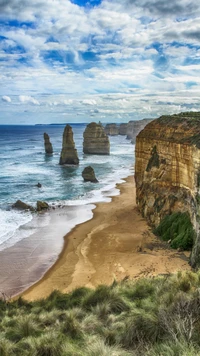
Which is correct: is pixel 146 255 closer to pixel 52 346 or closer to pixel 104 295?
pixel 104 295

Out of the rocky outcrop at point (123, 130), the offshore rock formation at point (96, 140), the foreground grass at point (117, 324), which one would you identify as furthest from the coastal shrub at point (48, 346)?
the rocky outcrop at point (123, 130)

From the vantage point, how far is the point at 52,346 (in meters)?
7.30

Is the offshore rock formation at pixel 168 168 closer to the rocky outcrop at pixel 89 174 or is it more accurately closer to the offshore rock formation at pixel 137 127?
the rocky outcrop at pixel 89 174

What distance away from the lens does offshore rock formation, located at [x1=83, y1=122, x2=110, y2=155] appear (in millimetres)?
87438

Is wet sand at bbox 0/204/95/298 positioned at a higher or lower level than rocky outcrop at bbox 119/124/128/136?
lower

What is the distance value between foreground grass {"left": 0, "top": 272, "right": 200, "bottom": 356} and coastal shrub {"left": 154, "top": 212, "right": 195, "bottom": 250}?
9220 millimetres

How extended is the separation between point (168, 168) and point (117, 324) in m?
18.5

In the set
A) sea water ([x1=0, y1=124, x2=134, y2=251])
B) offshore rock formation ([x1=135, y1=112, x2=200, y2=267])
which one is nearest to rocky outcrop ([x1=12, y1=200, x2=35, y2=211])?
sea water ([x1=0, y1=124, x2=134, y2=251])

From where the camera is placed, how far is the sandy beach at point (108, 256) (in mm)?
18375

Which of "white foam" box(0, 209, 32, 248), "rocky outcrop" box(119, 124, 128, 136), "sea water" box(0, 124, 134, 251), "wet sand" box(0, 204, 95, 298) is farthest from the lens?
"rocky outcrop" box(119, 124, 128, 136)

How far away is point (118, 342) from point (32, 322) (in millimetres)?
3406

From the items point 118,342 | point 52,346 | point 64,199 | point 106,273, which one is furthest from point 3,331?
point 64,199

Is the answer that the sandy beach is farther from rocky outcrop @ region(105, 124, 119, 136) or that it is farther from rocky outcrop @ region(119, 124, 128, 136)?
rocky outcrop @ region(119, 124, 128, 136)

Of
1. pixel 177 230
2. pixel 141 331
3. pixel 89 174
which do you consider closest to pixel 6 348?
pixel 141 331
